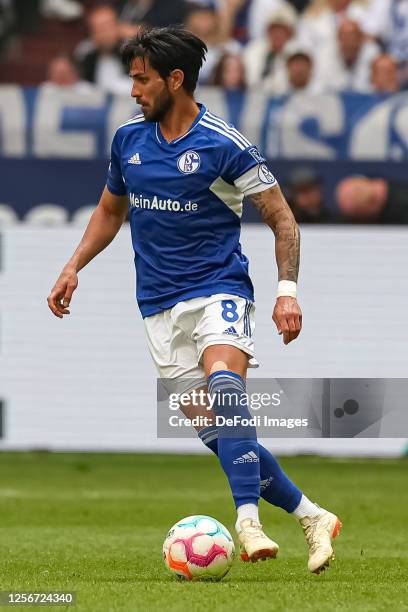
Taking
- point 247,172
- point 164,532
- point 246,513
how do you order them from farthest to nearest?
point 164,532, point 247,172, point 246,513

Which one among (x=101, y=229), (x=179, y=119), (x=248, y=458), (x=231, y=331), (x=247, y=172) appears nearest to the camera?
(x=248, y=458)

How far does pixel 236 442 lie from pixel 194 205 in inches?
40.8

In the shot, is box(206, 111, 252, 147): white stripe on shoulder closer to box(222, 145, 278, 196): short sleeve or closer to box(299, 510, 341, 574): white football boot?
box(222, 145, 278, 196): short sleeve

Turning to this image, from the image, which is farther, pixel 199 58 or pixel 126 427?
pixel 126 427

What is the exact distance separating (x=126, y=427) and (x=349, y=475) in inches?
83.1

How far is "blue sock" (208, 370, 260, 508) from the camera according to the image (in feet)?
19.7

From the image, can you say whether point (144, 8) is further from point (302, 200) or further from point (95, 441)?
point (95, 441)

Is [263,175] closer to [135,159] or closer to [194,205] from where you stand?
[194,205]

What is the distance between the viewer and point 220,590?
5730 mm

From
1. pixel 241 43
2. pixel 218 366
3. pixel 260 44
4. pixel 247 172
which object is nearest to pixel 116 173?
pixel 247 172

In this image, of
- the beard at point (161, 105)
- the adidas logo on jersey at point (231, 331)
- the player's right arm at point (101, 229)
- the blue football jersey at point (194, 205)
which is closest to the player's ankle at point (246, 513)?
the adidas logo on jersey at point (231, 331)

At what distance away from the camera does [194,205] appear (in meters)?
6.32

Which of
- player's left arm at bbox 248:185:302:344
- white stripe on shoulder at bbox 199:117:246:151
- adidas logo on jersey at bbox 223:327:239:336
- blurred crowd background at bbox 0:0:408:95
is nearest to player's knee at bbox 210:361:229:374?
adidas logo on jersey at bbox 223:327:239:336

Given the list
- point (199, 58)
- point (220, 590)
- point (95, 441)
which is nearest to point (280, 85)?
point (95, 441)
